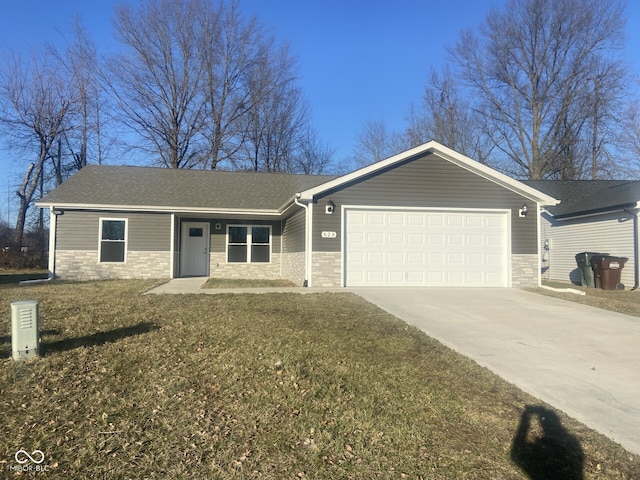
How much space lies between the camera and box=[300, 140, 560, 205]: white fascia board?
1208 centimetres

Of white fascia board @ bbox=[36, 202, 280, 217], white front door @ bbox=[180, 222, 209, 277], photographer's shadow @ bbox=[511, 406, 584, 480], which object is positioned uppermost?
white fascia board @ bbox=[36, 202, 280, 217]

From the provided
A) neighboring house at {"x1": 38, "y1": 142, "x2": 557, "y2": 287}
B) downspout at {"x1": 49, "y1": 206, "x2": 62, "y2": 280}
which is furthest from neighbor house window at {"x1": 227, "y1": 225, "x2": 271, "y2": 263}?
downspout at {"x1": 49, "y1": 206, "x2": 62, "y2": 280}

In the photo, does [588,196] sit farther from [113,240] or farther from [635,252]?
[113,240]

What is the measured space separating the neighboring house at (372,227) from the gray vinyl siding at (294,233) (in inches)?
2.7

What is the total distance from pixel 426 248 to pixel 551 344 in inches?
260

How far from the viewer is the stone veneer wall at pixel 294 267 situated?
42.4ft

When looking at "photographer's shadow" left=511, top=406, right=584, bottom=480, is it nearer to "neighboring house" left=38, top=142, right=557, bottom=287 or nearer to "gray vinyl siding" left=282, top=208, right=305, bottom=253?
"neighboring house" left=38, top=142, right=557, bottom=287

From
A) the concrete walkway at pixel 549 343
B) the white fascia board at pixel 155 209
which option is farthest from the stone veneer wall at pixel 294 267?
the concrete walkway at pixel 549 343

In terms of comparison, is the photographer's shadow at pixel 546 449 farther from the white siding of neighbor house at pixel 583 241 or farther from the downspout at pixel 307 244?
the white siding of neighbor house at pixel 583 241

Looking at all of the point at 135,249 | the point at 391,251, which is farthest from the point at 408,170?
the point at 135,249

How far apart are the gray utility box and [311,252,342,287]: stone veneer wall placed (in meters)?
7.87

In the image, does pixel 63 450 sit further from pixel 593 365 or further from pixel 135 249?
pixel 135 249

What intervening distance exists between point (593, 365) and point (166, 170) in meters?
17.0

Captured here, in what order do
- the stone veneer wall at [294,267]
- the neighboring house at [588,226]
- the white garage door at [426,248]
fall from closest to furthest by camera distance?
the white garage door at [426,248] → the stone veneer wall at [294,267] → the neighboring house at [588,226]
